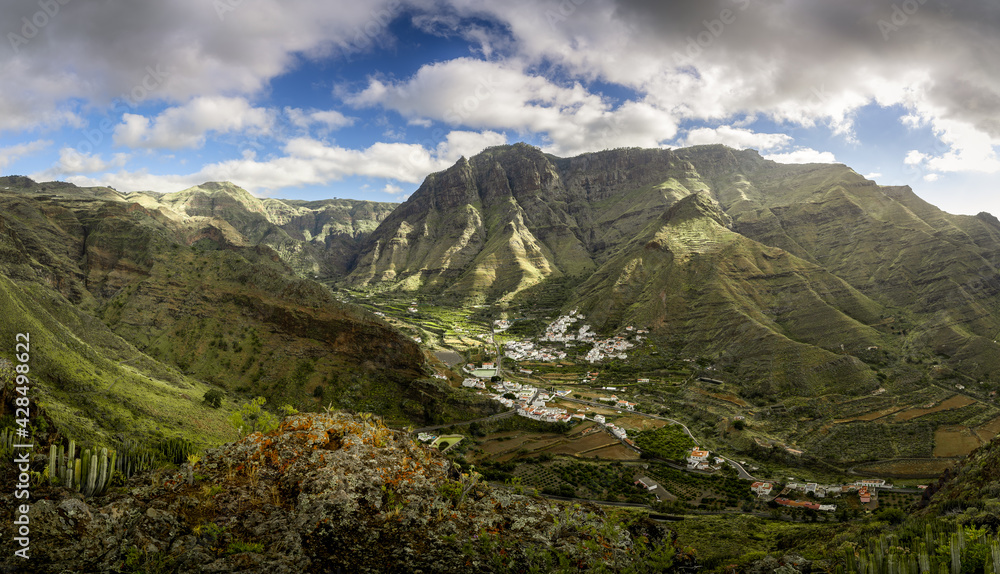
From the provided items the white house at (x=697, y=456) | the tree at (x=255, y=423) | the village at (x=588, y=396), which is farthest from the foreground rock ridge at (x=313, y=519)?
the white house at (x=697, y=456)

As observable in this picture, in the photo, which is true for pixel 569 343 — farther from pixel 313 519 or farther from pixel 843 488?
pixel 313 519

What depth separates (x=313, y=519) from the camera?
8836 millimetres

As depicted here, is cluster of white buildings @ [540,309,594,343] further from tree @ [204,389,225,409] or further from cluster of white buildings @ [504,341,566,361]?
tree @ [204,389,225,409]

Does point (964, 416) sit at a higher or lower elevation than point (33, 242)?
lower

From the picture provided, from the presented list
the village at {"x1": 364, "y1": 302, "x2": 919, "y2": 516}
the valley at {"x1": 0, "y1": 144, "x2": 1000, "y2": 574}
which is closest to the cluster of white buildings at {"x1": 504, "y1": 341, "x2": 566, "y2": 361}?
the village at {"x1": 364, "y1": 302, "x2": 919, "y2": 516}

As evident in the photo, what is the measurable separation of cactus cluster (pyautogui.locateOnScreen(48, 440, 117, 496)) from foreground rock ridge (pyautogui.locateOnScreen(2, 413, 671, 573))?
44 cm

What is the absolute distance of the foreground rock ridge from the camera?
7699mm

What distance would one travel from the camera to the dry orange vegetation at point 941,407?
2346 inches

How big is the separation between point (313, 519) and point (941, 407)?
89.8 meters

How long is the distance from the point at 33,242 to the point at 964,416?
136527mm

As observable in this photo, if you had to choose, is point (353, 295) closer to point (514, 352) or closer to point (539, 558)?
point (514, 352)

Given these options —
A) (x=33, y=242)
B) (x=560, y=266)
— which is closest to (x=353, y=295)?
(x=560, y=266)

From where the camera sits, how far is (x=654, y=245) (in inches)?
5212

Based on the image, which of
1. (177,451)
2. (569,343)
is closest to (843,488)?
(177,451)
